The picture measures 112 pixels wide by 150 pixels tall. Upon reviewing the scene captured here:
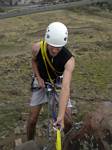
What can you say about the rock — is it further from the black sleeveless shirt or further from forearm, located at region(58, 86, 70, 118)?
forearm, located at region(58, 86, 70, 118)

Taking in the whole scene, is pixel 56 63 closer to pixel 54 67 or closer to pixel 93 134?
pixel 54 67

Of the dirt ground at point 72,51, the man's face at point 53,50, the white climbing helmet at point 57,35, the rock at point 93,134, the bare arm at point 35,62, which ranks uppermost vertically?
the white climbing helmet at point 57,35

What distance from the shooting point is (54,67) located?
17.1 ft

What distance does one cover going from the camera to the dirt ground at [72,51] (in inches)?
303

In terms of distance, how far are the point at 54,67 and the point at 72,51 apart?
6.48 m

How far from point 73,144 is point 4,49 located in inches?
280

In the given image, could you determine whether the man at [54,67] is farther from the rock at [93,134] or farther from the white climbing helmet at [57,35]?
the rock at [93,134]

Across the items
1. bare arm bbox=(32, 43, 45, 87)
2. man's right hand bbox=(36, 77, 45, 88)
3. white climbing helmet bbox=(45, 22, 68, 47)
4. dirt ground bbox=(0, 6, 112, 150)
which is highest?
white climbing helmet bbox=(45, 22, 68, 47)

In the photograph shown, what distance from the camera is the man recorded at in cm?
475

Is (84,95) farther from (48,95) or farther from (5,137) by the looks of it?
(48,95)

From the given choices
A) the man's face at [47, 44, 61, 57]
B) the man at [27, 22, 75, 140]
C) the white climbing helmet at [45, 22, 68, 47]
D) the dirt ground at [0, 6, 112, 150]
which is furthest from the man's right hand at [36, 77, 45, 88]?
the dirt ground at [0, 6, 112, 150]

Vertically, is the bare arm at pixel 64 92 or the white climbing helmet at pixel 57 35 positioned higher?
the white climbing helmet at pixel 57 35

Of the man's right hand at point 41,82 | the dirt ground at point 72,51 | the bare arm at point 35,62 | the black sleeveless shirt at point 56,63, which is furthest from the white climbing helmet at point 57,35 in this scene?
the dirt ground at point 72,51

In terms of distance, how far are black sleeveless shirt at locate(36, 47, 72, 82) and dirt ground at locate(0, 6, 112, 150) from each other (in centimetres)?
159
